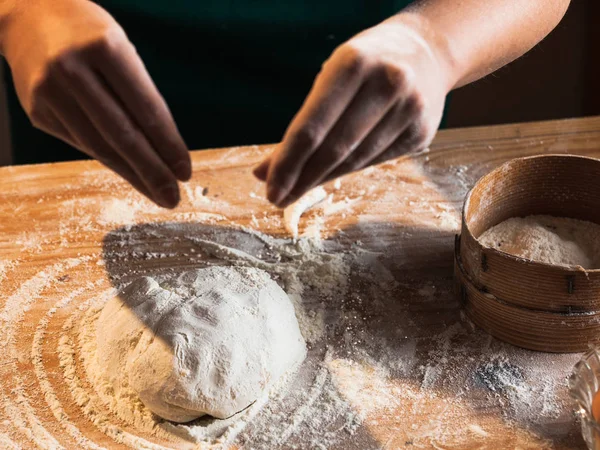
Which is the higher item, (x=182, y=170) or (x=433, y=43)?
(x=433, y=43)

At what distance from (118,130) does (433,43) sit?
43 centimetres

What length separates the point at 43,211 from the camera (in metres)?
1.29

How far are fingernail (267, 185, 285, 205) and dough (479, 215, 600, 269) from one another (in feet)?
1.20

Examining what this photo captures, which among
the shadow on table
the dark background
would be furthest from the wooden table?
the dark background

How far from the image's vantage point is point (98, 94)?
2.60 ft

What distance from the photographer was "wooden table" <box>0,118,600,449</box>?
925 millimetres

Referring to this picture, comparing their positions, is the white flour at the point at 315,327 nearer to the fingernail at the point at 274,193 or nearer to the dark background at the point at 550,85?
the fingernail at the point at 274,193

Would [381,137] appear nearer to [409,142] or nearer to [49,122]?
[409,142]

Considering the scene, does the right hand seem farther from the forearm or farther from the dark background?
the dark background

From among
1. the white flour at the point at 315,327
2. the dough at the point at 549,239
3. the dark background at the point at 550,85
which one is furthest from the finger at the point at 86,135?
the dark background at the point at 550,85

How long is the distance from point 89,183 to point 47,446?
0.59 m

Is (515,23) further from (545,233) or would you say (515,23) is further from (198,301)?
(198,301)

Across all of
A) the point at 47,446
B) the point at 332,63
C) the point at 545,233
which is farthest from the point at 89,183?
the point at 545,233

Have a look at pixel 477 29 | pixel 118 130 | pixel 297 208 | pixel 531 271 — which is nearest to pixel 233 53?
pixel 297 208
